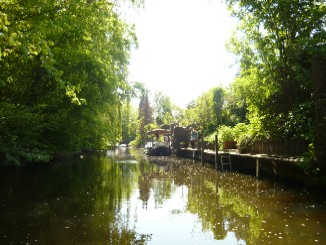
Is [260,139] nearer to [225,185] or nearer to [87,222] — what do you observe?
[225,185]

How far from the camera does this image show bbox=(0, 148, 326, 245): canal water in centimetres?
677

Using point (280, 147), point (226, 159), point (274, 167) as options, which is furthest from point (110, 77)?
point (226, 159)

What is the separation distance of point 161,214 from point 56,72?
538 centimetres

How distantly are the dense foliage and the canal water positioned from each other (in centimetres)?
238

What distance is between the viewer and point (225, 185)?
566 inches

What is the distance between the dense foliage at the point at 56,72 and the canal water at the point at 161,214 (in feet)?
7.81

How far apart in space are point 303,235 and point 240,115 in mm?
26106

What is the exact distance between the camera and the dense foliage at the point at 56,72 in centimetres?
548

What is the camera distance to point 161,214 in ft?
29.9

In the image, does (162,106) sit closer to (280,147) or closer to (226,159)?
(226,159)

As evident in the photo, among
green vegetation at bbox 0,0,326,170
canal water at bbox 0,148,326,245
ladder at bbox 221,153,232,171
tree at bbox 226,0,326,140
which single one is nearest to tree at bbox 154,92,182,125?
ladder at bbox 221,153,232,171

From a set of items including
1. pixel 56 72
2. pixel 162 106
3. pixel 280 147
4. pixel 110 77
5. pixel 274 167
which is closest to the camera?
pixel 56 72

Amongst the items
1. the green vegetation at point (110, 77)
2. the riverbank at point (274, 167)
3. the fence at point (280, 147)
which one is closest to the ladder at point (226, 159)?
the riverbank at point (274, 167)

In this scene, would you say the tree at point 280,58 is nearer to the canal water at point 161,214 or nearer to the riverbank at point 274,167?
the riverbank at point 274,167
